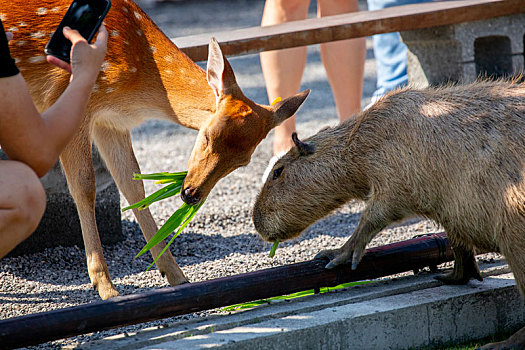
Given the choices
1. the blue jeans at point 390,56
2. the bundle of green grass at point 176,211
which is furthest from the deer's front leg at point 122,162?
the blue jeans at point 390,56

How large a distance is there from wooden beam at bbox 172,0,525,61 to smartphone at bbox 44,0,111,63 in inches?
72.9

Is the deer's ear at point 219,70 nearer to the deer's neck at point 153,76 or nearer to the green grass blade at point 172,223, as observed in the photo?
the deer's neck at point 153,76

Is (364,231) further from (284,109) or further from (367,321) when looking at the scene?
(284,109)

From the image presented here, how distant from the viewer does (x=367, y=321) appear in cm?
310

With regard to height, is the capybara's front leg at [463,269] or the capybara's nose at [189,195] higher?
the capybara's nose at [189,195]

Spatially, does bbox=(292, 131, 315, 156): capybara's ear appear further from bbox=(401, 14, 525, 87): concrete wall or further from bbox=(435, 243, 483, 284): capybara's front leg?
bbox=(401, 14, 525, 87): concrete wall

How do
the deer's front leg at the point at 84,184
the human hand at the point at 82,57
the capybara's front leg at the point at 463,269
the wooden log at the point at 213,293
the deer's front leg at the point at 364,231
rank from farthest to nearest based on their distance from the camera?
the deer's front leg at the point at 84,184 → the capybara's front leg at the point at 463,269 → the deer's front leg at the point at 364,231 → the wooden log at the point at 213,293 → the human hand at the point at 82,57

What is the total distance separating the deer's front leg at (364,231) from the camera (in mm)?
3205

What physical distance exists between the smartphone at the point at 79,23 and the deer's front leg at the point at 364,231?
1349mm

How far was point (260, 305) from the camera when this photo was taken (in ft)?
10.8

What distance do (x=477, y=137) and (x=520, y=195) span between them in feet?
0.98

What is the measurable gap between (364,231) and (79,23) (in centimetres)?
143

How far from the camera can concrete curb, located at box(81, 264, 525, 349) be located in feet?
9.62

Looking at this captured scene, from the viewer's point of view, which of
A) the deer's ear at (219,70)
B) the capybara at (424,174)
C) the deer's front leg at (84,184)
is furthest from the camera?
the deer's front leg at (84,184)
